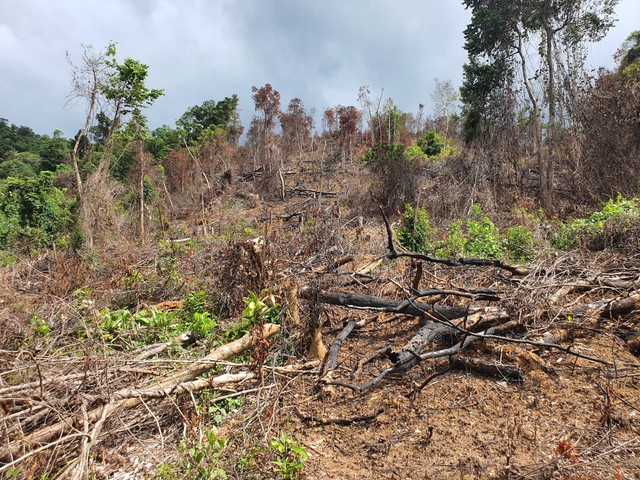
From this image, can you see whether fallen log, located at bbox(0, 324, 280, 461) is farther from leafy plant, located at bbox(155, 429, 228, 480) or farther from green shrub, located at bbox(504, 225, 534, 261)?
green shrub, located at bbox(504, 225, 534, 261)

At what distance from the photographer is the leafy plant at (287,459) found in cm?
231

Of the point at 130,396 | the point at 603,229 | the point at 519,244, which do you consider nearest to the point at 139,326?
the point at 130,396

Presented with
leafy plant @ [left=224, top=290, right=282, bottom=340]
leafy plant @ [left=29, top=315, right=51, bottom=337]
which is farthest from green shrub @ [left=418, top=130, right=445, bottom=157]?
leafy plant @ [left=29, top=315, right=51, bottom=337]

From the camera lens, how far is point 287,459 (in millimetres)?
2398

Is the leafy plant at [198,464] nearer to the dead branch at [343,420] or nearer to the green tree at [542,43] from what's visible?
the dead branch at [343,420]

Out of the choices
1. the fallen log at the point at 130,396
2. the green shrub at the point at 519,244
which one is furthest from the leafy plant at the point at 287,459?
the green shrub at the point at 519,244

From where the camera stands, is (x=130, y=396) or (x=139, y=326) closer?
(x=130, y=396)

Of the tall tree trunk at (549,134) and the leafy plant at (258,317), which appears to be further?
the tall tree trunk at (549,134)

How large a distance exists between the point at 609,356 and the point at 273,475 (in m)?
2.87

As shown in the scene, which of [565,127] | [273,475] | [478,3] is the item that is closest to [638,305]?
[273,475]

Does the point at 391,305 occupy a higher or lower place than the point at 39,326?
higher

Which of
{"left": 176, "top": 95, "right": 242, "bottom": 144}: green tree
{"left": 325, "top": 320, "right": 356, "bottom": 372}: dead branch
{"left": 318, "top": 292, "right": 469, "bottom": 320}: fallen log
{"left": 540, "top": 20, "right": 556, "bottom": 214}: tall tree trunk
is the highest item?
{"left": 176, "top": 95, "right": 242, "bottom": 144}: green tree

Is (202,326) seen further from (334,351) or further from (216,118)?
(216,118)

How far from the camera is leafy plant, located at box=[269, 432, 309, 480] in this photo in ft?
7.59
